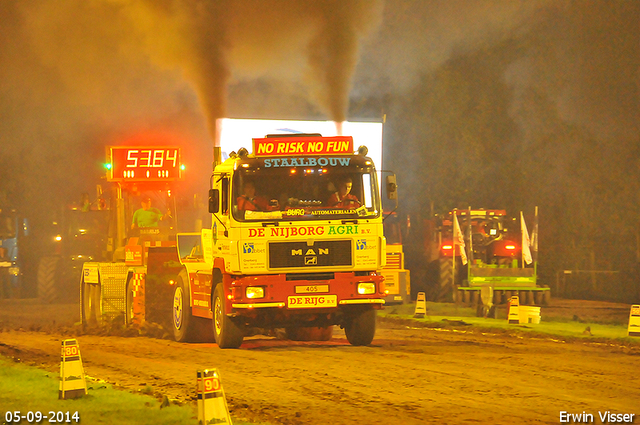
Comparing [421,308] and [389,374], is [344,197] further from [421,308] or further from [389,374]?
[421,308]

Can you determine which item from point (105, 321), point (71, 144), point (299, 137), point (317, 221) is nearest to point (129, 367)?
Result: point (317, 221)

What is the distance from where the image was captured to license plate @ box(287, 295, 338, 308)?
13.2 m

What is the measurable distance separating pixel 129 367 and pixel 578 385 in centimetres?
564

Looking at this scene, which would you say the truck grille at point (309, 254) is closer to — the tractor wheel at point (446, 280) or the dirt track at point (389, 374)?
the dirt track at point (389, 374)

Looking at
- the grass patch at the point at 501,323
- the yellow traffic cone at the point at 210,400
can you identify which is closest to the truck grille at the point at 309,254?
the grass patch at the point at 501,323

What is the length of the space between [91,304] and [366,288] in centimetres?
863

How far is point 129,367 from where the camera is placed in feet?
38.9

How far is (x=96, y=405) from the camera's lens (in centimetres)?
848

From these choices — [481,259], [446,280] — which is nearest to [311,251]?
[446,280]

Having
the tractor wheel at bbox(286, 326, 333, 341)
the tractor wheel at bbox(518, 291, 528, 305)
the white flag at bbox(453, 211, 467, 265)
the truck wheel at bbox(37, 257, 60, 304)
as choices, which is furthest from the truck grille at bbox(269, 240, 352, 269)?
the truck wheel at bbox(37, 257, 60, 304)

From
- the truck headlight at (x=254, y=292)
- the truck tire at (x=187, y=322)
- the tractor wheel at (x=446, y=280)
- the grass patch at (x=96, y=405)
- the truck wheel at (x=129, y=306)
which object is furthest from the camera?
the tractor wheel at (x=446, y=280)

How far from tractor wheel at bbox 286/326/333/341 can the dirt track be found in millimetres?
351

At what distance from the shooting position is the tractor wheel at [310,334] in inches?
632

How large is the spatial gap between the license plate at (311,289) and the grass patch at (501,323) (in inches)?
201
